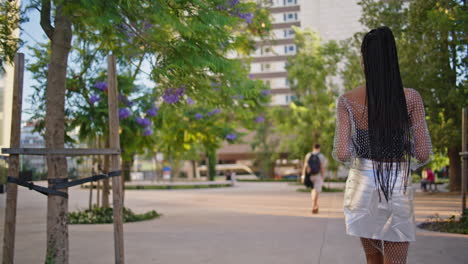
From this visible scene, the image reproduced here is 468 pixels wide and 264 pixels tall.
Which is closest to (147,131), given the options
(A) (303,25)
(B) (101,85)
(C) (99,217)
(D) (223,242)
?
(B) (101,85)

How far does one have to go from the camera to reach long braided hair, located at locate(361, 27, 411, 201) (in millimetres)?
2689

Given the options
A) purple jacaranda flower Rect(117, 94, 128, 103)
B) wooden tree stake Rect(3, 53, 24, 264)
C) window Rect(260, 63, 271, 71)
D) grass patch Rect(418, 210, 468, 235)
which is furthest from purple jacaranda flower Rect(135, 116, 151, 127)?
window Rect(260, 63, 271, 71)

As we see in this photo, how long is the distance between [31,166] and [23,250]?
1.69 metres

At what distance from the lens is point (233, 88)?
7.46 m

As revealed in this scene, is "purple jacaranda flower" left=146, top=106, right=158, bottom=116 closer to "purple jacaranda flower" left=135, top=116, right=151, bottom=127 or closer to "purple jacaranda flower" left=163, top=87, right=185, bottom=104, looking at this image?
"purple jacaranda flower" left=135, top=116, right=151, bottom=127

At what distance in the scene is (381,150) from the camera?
105 inches

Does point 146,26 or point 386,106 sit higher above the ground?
point 146,26

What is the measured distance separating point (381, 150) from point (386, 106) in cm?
25

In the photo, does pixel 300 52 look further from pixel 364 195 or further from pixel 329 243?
pixel 364 195

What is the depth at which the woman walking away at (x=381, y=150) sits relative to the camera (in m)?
2.61

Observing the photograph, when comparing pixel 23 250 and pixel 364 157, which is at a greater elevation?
pixel 364 157

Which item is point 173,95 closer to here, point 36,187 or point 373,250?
point 36,187

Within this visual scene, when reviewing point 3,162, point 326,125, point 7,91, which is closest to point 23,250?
point 3,162

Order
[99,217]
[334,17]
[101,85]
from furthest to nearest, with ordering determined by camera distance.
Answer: [334,17] < [99,217] < [101,85]
